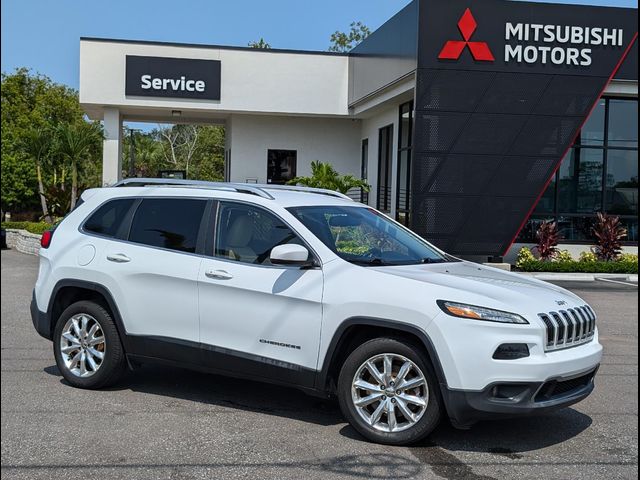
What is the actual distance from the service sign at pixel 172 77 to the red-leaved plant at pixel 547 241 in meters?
11.0

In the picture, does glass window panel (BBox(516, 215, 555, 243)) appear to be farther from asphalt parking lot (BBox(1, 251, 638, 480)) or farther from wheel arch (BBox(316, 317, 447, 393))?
wheel arch (BBox(316, 317, 447, 393))

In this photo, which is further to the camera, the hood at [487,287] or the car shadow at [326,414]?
the car shadow at [326,414]

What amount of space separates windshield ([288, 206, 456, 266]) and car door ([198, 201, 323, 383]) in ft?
0.88

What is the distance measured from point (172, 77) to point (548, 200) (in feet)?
39.4

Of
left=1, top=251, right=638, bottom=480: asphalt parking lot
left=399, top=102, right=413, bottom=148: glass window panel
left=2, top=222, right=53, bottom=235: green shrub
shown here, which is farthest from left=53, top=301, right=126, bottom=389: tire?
left=2, top=222, right=53, bottom=235: green shrub

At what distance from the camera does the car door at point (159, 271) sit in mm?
6246

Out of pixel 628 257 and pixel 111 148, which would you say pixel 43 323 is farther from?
pixel 111 148

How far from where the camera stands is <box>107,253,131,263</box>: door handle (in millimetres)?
6586

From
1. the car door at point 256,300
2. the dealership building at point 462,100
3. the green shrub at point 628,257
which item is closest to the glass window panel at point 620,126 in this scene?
the dealership building at point 462,100

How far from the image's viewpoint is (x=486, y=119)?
1783 cm

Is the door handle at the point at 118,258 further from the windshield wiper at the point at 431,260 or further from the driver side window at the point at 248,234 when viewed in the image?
the windshield wiper at the point at 431,260

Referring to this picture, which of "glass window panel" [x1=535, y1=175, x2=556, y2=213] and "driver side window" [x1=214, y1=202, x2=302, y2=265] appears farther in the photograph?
"glass window panel" [x1=535, y1=175, x2=556, y2=213]

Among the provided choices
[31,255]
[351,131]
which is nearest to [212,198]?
[31,255]

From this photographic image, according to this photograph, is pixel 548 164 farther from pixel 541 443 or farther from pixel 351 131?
pixel 541 443
